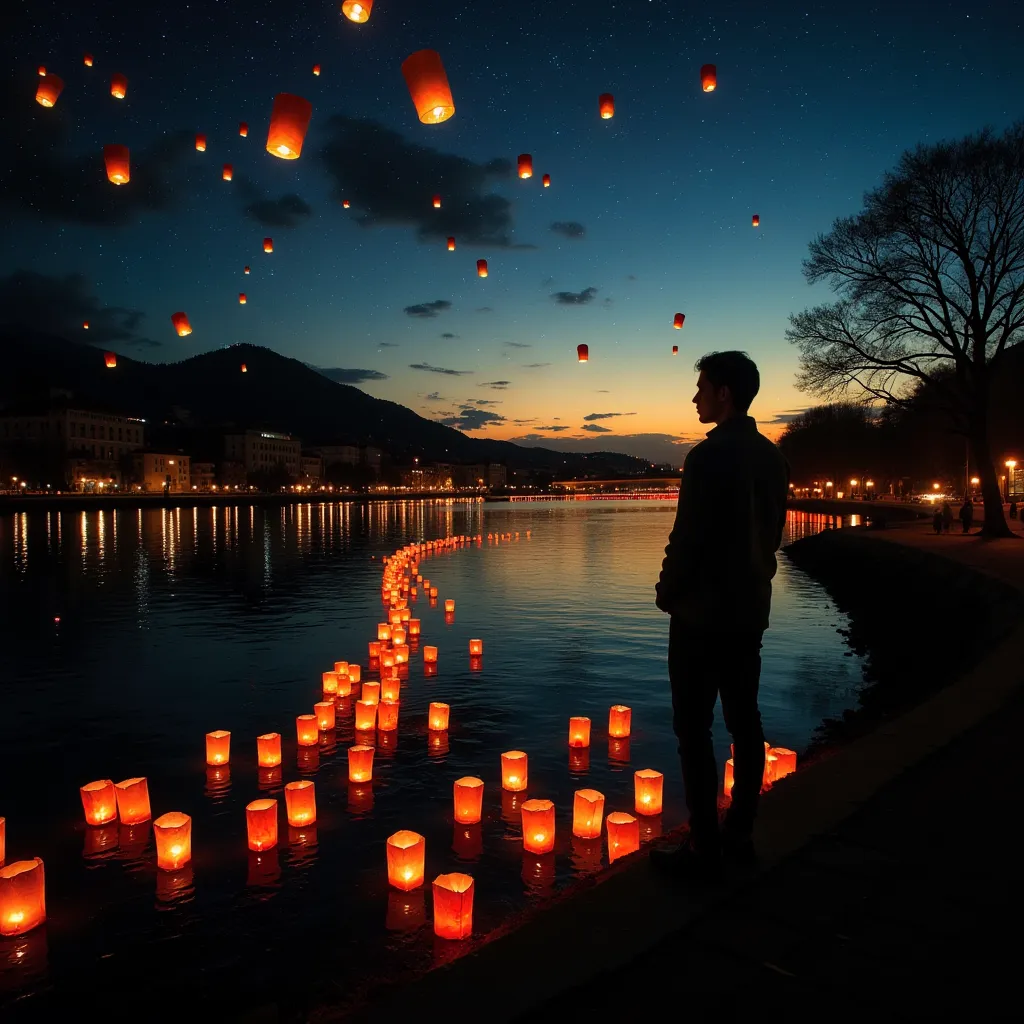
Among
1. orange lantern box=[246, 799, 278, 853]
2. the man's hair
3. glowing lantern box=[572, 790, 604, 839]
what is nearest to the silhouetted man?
the man's hair

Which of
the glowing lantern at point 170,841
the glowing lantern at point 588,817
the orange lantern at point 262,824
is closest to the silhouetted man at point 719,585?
the glowing lantern at point 588,817

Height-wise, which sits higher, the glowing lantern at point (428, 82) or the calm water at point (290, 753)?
the glowing lantern at point (428, 82)

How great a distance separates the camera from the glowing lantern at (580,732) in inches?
311

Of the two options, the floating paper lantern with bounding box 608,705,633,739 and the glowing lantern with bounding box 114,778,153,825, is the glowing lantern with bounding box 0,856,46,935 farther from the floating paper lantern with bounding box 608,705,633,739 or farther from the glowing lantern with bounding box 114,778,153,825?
the floating paper lantern with bounding box 608,705,633,739

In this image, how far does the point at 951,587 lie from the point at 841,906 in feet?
51.2

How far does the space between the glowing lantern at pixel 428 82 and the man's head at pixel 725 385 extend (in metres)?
4.71

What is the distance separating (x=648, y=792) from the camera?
616 cm

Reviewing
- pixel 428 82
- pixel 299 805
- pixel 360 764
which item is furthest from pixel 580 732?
pixel 428 82

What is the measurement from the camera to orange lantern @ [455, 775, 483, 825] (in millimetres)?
5992

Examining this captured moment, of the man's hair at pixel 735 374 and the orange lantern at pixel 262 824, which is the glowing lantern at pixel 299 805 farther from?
the man's hair at pixel 735 374

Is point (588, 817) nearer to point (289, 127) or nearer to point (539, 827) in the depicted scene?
point (539, 827)

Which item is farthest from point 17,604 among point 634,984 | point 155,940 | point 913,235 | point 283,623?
point 913,235

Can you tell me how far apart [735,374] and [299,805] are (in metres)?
4.91

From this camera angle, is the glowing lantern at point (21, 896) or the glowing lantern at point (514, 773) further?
the glowing lantern at point (514, 773)
